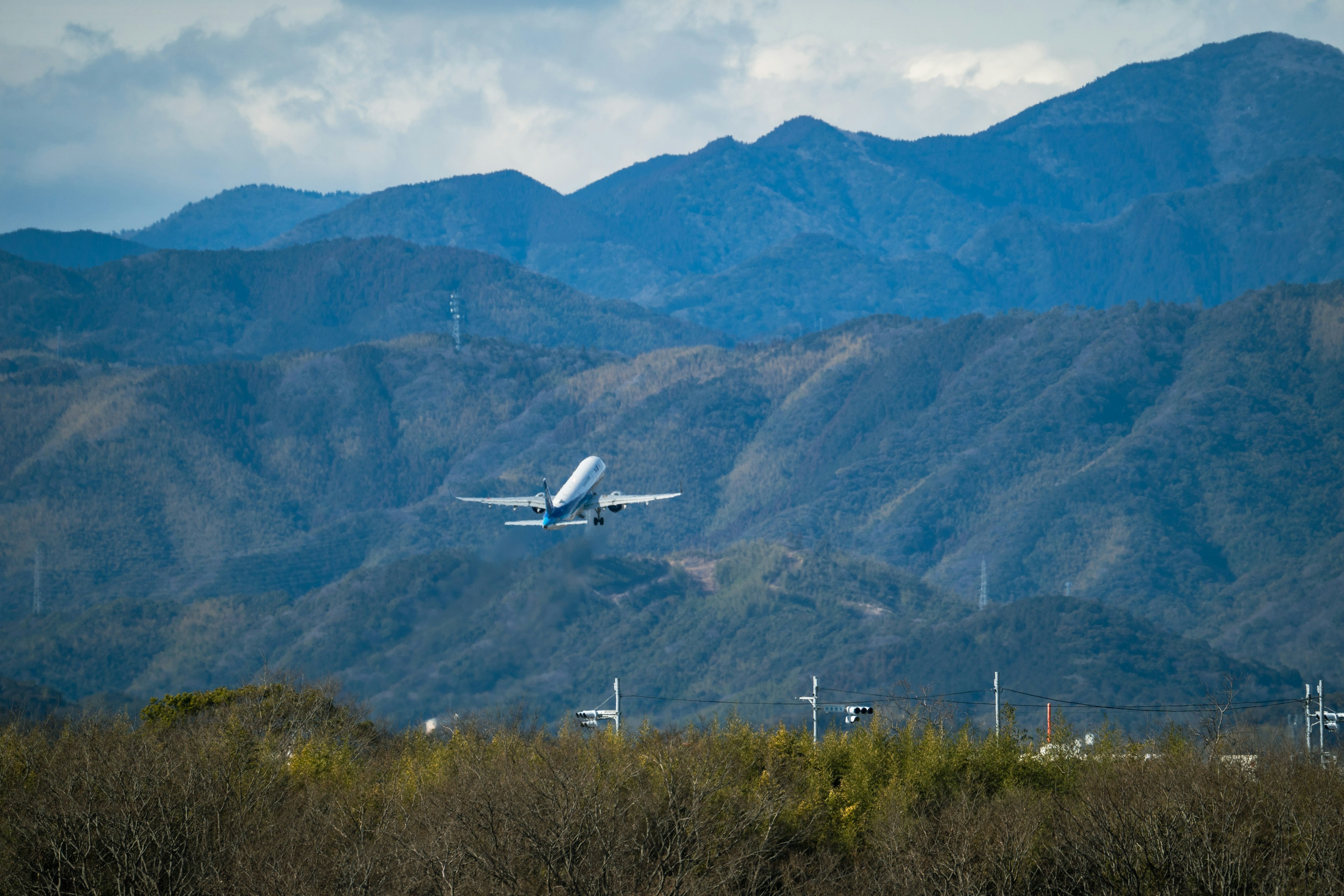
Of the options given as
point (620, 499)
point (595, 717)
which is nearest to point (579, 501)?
point (620, 499)

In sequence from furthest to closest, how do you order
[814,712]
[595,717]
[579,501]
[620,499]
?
[595,717], [814,712], [579,501], [620,499]

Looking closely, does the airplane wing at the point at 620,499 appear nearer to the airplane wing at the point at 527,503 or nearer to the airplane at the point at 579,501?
the airplane at the point at 579,501

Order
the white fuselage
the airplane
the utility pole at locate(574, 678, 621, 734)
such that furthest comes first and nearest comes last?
1. the utility pole at locate(574, 678, 621, 734)
2. the white fuselage
3. the airplane

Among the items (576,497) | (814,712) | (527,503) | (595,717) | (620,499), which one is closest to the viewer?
(620,499)

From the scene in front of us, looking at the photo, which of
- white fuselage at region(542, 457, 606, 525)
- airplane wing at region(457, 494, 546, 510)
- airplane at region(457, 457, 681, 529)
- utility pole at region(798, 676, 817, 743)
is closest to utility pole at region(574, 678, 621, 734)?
airplane at region(457, 457, 681, 529)

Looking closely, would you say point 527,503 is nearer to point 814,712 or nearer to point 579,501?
point 579,501

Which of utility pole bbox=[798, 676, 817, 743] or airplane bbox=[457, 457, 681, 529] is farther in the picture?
utility pole bbox=[798, 676, 817, 743]

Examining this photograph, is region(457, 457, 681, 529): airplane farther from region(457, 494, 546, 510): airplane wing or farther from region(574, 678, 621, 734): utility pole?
region(574, 678, 621, 734): utility pole
